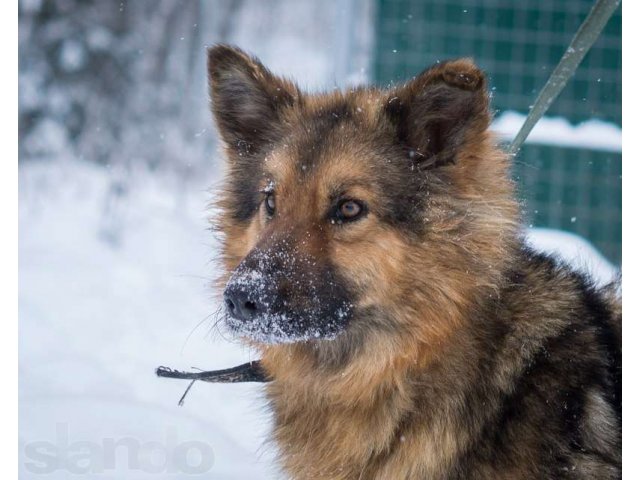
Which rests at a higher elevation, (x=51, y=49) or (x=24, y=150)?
(x=51, y=49)

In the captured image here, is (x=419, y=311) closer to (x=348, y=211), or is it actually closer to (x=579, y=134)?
(x=348, y=211)

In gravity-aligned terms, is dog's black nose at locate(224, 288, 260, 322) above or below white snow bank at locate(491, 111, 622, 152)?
below

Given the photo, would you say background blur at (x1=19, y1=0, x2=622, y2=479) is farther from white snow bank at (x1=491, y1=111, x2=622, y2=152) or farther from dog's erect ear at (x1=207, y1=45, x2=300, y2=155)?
dog's erect ear at (x1=207, y1=45, x2=300, y2=155)

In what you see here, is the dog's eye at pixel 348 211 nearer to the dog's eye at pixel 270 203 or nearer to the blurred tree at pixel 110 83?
the dog's eye at pixel 270 203

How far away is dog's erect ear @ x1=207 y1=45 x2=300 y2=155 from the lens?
3496 mm

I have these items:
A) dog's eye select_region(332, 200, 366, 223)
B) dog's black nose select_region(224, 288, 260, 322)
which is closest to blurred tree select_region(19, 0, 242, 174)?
dog's eye select_region(332, 200, 366, 223)

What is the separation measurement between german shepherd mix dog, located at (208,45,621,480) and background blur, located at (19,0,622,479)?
39 centimetres

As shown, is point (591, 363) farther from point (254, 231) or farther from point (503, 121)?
point (503, 121)

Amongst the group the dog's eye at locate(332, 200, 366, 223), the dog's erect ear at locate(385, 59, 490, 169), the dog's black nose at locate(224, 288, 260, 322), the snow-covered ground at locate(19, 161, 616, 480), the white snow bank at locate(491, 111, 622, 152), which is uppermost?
the white snow bank at locate(491, 111, 622, 152)

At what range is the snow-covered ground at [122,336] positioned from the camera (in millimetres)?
4461

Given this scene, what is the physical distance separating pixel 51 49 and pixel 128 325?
5383 millimetres

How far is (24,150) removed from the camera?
11.2 meters

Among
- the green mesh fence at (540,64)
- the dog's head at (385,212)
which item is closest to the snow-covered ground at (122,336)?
the dog's head at (385,212)

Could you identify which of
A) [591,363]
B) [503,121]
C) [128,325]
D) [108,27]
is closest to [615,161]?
[503,121]
